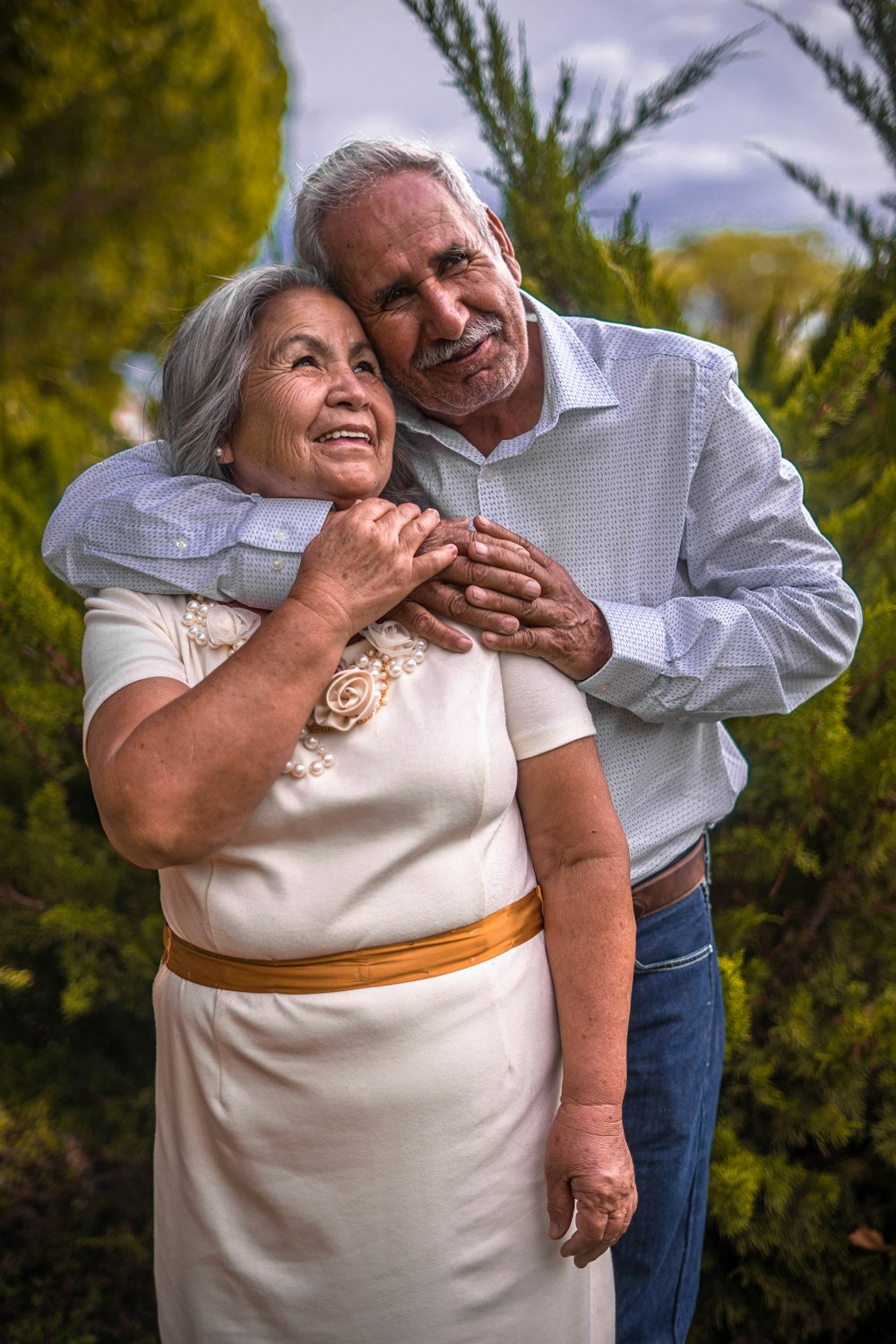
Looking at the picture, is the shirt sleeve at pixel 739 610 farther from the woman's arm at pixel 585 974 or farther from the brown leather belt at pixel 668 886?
the brown leather belt at pixel 668 886

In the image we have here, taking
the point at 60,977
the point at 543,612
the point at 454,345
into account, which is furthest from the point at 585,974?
the point at 60,977

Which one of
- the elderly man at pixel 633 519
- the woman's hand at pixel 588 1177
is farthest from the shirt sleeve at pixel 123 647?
the woman's hand at pixel 588 1177

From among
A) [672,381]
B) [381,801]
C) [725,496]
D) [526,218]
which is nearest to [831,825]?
[725,496]

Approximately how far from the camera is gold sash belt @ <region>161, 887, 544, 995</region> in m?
1.43

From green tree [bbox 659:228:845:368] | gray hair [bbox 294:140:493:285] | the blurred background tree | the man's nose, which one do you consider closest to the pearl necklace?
the man's nose

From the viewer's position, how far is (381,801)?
55.5 inches

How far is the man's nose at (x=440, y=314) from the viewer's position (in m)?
1.74

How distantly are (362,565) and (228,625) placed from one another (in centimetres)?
24

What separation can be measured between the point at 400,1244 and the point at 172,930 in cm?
56

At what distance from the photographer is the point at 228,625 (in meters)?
1.50

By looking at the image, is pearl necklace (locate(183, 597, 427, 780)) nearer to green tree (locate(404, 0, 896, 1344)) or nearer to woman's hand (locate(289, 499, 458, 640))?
woman's hand (locate(289, 499, 458, 640))

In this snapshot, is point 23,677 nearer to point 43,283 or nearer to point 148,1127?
point 148,1127

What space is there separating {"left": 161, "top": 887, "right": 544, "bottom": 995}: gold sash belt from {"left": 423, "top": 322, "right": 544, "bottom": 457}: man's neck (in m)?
0.89

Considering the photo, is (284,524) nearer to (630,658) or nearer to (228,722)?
(228,722)
